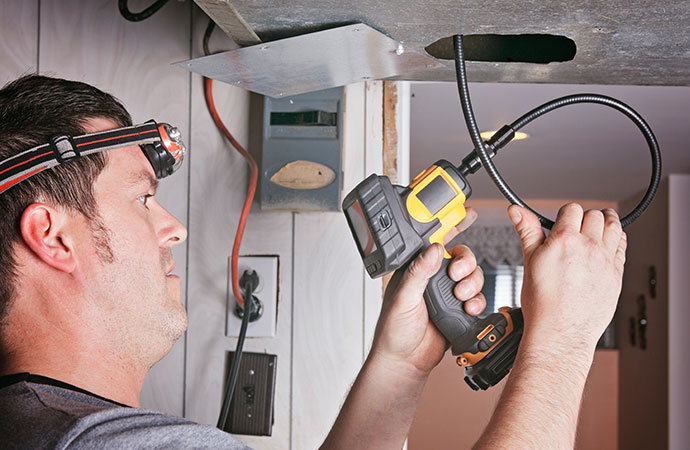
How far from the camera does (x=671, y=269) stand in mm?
4227

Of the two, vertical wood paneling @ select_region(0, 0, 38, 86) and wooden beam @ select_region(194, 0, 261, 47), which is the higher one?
vertical wood paneling @ select_region(0, 0, 38, 86)

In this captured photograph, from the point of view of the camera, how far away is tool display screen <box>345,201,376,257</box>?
898mm

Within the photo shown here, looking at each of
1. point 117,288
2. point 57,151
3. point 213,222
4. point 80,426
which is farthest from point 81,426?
point 213,222

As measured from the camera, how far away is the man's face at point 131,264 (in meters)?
0.83

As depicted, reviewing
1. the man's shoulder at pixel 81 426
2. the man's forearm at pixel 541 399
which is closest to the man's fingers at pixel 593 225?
the man's forearm at pixel 541 399

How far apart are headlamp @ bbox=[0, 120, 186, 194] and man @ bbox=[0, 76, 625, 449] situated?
14mm

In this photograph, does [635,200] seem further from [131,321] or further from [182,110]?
[131,321]

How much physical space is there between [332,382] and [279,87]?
56 centimetres

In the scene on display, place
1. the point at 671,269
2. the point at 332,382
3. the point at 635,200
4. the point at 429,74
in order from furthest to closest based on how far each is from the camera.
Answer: the point at 635,200
the point at 671,269
the point at 332,382
the point at 429,74

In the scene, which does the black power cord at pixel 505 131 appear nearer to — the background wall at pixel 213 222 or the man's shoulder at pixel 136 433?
the background wall at pixel 213 222

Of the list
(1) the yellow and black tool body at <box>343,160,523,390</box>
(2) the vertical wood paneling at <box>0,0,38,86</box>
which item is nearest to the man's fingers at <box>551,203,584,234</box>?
(1) the yellow and black tool body at <box>343,160,523,390</box>

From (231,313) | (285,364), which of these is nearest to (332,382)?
(285,364)

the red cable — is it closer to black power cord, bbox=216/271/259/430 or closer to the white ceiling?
black power cord, bbox=216/271/259/430

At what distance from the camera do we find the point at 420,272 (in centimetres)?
92
